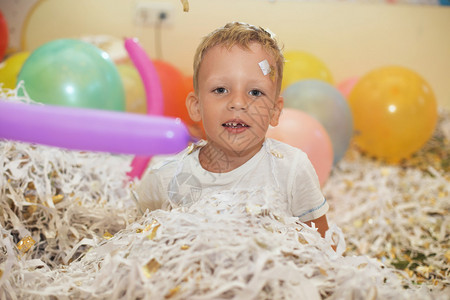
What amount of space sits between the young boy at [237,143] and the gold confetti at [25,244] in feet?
0.90

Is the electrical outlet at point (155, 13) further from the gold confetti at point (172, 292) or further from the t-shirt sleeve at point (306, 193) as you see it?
the gold confetti at point (172, 292)

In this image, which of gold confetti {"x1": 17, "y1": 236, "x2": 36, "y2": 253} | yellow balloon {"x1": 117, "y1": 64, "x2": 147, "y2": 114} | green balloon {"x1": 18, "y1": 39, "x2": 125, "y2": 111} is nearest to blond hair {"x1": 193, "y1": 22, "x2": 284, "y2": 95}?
gold confetti {"x1": 17, "y1": 236, "x2": 36, "y2": 253}

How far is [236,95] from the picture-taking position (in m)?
0.80

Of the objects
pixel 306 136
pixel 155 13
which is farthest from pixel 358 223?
pixel 155 13

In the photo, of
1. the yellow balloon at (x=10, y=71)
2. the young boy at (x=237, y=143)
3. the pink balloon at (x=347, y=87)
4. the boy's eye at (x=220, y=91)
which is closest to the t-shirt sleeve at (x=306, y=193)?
the young boy at (x=237, y=143)

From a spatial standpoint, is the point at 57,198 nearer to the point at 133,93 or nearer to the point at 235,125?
the point at 235,125

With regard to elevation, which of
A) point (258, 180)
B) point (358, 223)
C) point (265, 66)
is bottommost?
point (358, 223)

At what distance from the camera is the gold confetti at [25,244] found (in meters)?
0.98

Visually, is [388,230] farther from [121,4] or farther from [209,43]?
[121,4]

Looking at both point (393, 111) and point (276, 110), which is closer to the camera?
point (276, 110)

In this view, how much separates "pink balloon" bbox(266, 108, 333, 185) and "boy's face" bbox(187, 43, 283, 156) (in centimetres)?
32

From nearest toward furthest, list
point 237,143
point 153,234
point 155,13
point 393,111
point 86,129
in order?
point 86,129 < point 153,234 < point 237,143 < point 393,111 < point 155,13

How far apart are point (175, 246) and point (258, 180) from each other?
10.4 inches

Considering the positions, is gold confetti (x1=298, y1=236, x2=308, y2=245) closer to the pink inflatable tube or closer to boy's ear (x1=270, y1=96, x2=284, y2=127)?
boy's ear (x1=270, y1=96, x2=284, y2=127)
